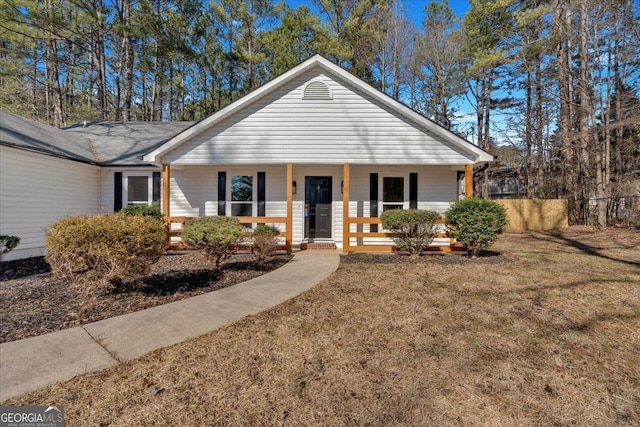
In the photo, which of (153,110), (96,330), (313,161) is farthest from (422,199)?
(153,110)

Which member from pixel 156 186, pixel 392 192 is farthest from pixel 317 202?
pixel 156 186

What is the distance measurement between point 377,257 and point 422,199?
10.7ft

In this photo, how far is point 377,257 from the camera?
8.59m

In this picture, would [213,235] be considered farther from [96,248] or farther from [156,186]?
[156,186]

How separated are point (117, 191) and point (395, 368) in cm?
1153

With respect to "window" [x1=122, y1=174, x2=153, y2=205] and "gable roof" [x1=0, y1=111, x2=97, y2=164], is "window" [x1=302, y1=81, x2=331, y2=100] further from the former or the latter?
"gable roof" [x1=0, y1=111, x2=97, y2=164]

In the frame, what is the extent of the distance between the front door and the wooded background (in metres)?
8.87

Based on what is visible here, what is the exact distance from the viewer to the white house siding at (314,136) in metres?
9.45

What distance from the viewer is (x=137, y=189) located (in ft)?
36.3

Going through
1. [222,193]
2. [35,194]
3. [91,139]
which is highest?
[91,139]

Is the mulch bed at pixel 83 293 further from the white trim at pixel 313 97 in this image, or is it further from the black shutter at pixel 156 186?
the white trim at pixel 313 97

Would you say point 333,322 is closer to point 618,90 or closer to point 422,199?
point 422,199

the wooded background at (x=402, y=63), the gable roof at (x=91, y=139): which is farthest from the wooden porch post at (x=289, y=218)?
the wooded background at (x=402, y=63)

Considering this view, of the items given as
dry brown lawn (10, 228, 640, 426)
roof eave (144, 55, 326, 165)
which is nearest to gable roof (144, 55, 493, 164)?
roof eave (144, 55, 326, 165)
